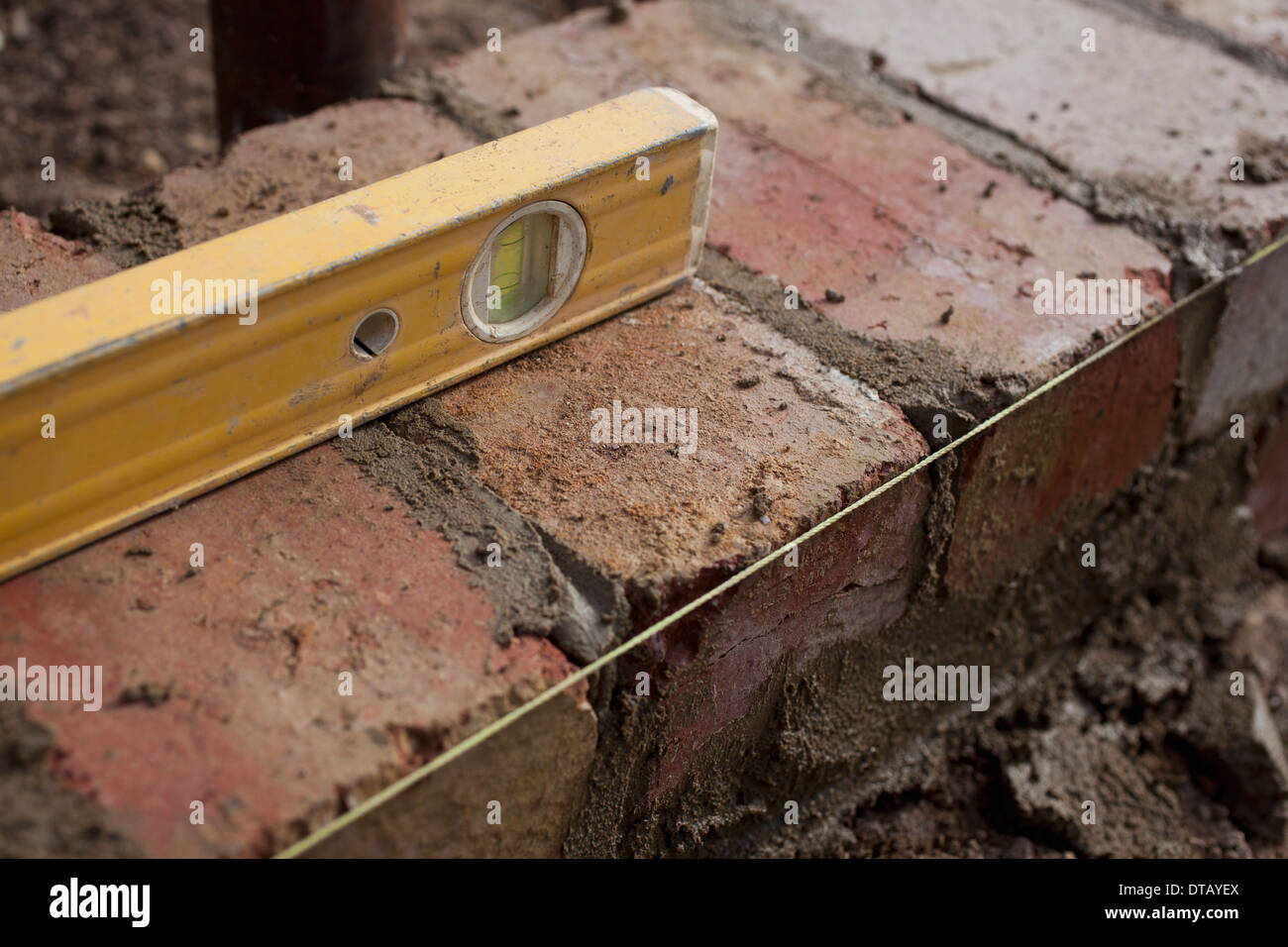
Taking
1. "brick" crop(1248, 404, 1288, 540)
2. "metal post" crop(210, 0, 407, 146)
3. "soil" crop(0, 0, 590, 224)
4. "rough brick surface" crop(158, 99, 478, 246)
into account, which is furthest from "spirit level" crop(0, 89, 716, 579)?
"soil" crop(0, 0, 590, 224)

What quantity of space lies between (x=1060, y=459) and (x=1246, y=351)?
775 mm

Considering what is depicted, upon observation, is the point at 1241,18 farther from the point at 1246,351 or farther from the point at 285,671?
the point at 285,671

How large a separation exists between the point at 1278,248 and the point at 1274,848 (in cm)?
142

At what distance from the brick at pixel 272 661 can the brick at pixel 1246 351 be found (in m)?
1.92

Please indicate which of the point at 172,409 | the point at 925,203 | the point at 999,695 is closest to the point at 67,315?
the point at 172,409

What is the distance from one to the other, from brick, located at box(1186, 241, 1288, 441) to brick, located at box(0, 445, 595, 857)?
1924 mm

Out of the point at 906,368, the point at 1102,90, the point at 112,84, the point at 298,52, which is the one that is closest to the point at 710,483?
the point at 906,368

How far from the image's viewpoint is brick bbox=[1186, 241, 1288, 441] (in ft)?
10.3

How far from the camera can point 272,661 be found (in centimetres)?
194

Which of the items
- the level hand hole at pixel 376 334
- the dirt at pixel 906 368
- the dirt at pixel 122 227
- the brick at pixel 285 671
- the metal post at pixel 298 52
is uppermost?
the metal post at pixel 298 52

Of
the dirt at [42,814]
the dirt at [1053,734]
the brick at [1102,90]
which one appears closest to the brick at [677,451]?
the dirt at [1053,734]

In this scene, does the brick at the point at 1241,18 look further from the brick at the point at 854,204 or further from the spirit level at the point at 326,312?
the spirit level at the point at 326,312

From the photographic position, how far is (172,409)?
204 centimetres

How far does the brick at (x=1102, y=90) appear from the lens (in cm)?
315
